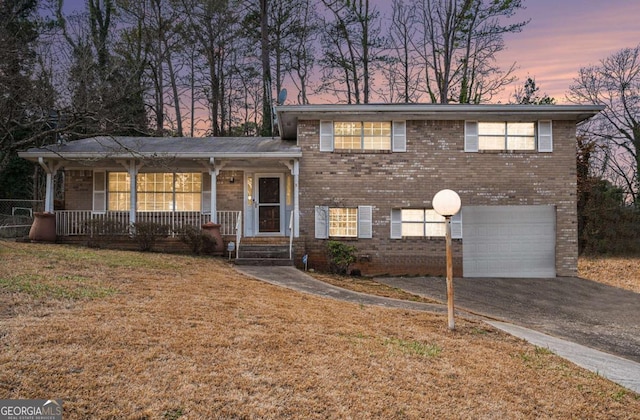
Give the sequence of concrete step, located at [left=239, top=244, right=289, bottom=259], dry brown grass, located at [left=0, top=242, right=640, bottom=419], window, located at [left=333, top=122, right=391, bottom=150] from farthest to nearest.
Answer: window, located at [left=333, top=122, right=391, bottom=150] → concrete step, located at [left=239, top=244, right=289, bottom=259] → dry brown grass, located at [left=0, top=242, right=640, bottom=419]

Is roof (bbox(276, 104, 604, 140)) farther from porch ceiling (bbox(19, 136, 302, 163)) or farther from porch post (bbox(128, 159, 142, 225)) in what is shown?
porch post (bbox(128, 159, 142, 225))

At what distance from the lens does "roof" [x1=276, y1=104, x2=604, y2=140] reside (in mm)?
12156

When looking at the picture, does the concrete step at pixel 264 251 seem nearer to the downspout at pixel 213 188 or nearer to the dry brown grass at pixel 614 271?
the downspout at pixel 213 188

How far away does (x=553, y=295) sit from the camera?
34.7ft

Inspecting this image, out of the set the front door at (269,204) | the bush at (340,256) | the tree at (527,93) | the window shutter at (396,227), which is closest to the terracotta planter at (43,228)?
the front door at (269,204)

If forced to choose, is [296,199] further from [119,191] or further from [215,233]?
[119,191]

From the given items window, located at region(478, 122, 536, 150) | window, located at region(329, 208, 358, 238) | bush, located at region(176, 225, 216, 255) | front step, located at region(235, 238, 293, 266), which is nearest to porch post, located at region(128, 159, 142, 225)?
bush, located at region(176, 225, 216, 255)

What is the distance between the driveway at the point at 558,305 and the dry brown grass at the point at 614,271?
2.01 metres

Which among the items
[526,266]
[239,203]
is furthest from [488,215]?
[239,203]

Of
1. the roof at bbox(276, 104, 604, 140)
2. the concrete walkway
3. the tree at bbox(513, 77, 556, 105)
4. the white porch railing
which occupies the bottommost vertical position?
the concrete walkway

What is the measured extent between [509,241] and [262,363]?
11190 millimetres

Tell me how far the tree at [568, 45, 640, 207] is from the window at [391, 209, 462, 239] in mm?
16101

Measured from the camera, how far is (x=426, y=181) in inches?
496

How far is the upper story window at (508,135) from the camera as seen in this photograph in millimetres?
12648
